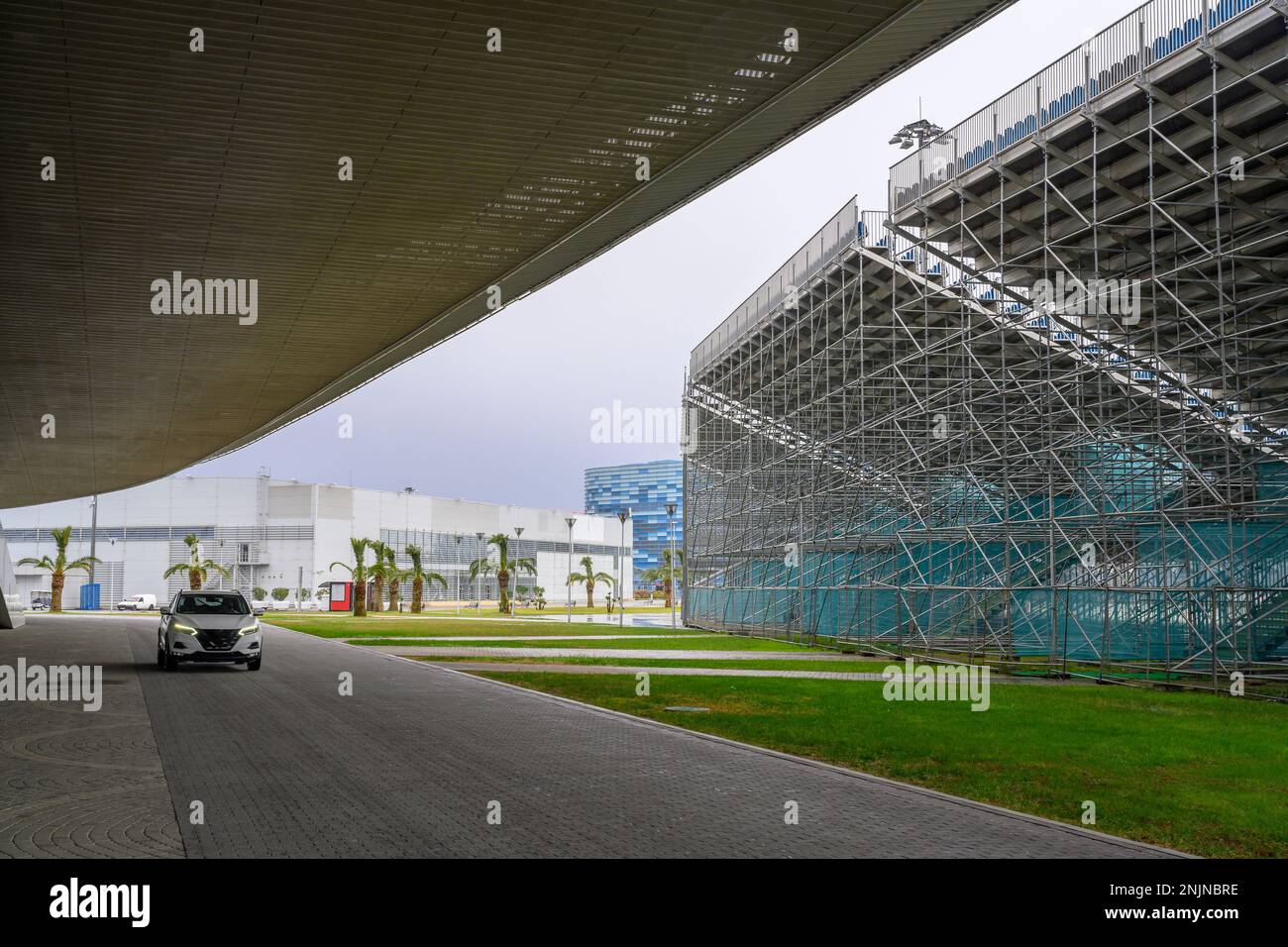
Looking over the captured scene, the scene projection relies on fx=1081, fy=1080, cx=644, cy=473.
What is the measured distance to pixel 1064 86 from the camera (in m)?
22.6

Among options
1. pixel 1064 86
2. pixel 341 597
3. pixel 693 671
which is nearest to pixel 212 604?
pixel 693 671

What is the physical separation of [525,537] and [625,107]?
89505mm

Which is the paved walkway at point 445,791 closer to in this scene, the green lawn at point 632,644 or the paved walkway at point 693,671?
the paved walkway at point 693,671

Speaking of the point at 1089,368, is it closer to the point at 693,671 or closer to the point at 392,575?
the point at 693,671

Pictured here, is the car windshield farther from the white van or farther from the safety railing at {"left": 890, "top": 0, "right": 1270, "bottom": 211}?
the white van

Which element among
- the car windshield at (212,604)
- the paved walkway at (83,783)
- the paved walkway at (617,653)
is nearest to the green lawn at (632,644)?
the paved walkway at (617,653)

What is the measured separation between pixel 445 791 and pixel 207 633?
46.6 feet

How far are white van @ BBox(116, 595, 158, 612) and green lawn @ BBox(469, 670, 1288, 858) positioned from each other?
63.4 metres

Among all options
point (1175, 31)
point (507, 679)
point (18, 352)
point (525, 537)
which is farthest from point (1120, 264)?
point (525, 537)

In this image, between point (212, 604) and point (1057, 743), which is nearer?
point (1057, 743)

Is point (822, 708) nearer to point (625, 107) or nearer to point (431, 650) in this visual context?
point (625, 107)

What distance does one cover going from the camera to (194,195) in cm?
1602

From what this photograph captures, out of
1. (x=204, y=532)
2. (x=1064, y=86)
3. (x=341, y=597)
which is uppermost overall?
(x=1064, y=86)
